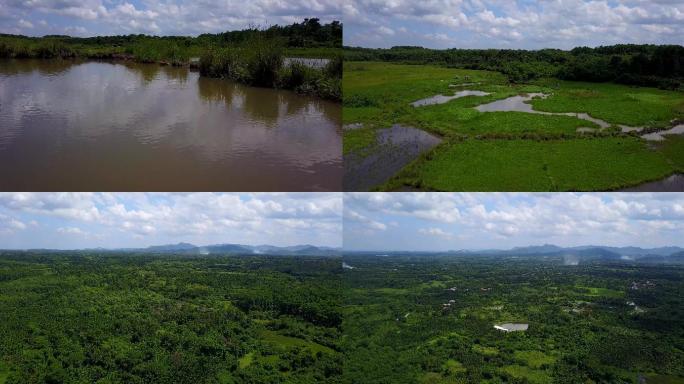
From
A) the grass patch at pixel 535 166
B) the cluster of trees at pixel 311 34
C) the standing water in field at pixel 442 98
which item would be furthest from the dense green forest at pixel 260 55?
the grass patch at pixel 535 166

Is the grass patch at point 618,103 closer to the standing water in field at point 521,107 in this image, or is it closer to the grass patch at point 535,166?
the standing water in field at point 521,107

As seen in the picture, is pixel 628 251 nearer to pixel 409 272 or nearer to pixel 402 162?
pixel 409 272

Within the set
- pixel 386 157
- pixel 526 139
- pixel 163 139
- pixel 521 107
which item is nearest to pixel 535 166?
pixel 526 139

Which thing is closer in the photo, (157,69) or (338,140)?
(338,140)

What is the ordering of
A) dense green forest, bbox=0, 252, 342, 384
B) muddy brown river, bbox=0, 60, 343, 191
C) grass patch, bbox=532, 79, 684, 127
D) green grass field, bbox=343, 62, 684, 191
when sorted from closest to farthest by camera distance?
muddy brown river, bbox=0, 60, 343, 191, green grass field, bbox=343, 62, 684, 191, grass patch, bbox=532, 79, 684, 127, dense green forest, bbox=0, 252, 342, 384

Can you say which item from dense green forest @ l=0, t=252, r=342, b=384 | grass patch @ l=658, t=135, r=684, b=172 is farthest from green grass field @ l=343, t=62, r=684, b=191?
dense green forest @ l=0, t=252, r=342, b=384

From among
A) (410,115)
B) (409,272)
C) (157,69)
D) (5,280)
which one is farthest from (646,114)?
(5,280)

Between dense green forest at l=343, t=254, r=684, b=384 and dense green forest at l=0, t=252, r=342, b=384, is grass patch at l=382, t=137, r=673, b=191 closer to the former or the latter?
dense green forest at l=343, t=254, r=684, b=384

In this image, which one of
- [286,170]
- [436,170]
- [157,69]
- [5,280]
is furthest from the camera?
[5,280]
